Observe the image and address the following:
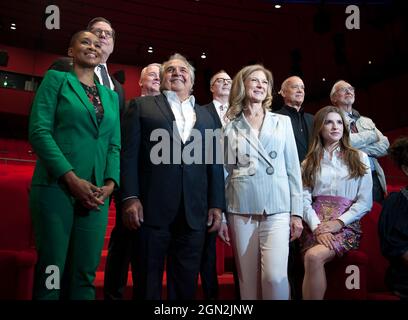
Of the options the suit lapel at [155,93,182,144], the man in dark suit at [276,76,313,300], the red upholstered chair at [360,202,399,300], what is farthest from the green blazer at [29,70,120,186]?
the red upholstered chair at [360,202,399,300]

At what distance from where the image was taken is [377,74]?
855 centimetres

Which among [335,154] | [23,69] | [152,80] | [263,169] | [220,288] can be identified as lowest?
[220,288]

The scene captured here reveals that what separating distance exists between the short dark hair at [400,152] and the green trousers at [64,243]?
1.42m

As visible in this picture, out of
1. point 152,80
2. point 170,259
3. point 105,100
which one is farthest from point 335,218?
point 152,80

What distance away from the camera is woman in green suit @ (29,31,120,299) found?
66.2 inches

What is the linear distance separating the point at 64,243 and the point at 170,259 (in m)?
0.46

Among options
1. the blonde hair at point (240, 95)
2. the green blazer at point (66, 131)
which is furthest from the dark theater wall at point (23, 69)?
the green blazer at point (66, 131)

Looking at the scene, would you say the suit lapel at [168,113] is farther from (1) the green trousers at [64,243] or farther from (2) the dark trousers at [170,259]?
(1) the green trousers at [64,243]

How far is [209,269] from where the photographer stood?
2.52m

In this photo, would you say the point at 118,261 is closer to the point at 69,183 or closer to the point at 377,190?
the point at 69,183

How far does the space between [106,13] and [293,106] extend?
5.48m

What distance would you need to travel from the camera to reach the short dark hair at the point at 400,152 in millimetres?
2250

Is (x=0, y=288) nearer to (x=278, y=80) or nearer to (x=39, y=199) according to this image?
(x=39, y=199)
